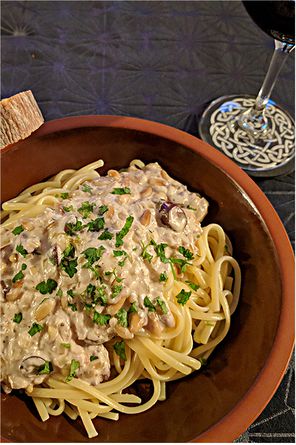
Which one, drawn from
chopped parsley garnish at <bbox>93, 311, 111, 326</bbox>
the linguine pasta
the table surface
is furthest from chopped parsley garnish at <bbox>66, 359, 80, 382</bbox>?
the table surface

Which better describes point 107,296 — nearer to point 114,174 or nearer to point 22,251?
point 22,251

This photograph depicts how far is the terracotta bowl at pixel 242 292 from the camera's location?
6.19 feet

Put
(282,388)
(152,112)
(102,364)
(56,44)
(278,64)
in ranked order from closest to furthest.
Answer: (102,364) → (282,388) → (278,64) → (152,112) → (56,44)

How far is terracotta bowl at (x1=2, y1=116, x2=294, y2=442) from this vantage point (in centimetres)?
189

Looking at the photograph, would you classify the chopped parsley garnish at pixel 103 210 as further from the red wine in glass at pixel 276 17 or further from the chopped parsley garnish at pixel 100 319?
the red wine in glass at pixel 276 17

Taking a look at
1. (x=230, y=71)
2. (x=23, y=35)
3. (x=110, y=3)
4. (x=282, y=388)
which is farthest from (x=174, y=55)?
(x=282, y=388)

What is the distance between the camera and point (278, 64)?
110 inches

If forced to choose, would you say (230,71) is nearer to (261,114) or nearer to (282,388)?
(261,114)

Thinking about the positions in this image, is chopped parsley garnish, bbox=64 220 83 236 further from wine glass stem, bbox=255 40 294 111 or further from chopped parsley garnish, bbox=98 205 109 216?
wine glass stem, bbox=255 40 294 111

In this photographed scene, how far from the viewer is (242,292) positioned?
86.4 inches

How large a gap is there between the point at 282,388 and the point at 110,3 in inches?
96.7

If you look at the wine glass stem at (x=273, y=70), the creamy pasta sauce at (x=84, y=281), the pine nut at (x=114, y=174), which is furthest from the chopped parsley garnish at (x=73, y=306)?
the wine glass stem at (x=273, y=70)

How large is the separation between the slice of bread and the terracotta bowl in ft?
0.54

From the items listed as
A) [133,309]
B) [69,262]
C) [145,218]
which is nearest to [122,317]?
[133,309]
